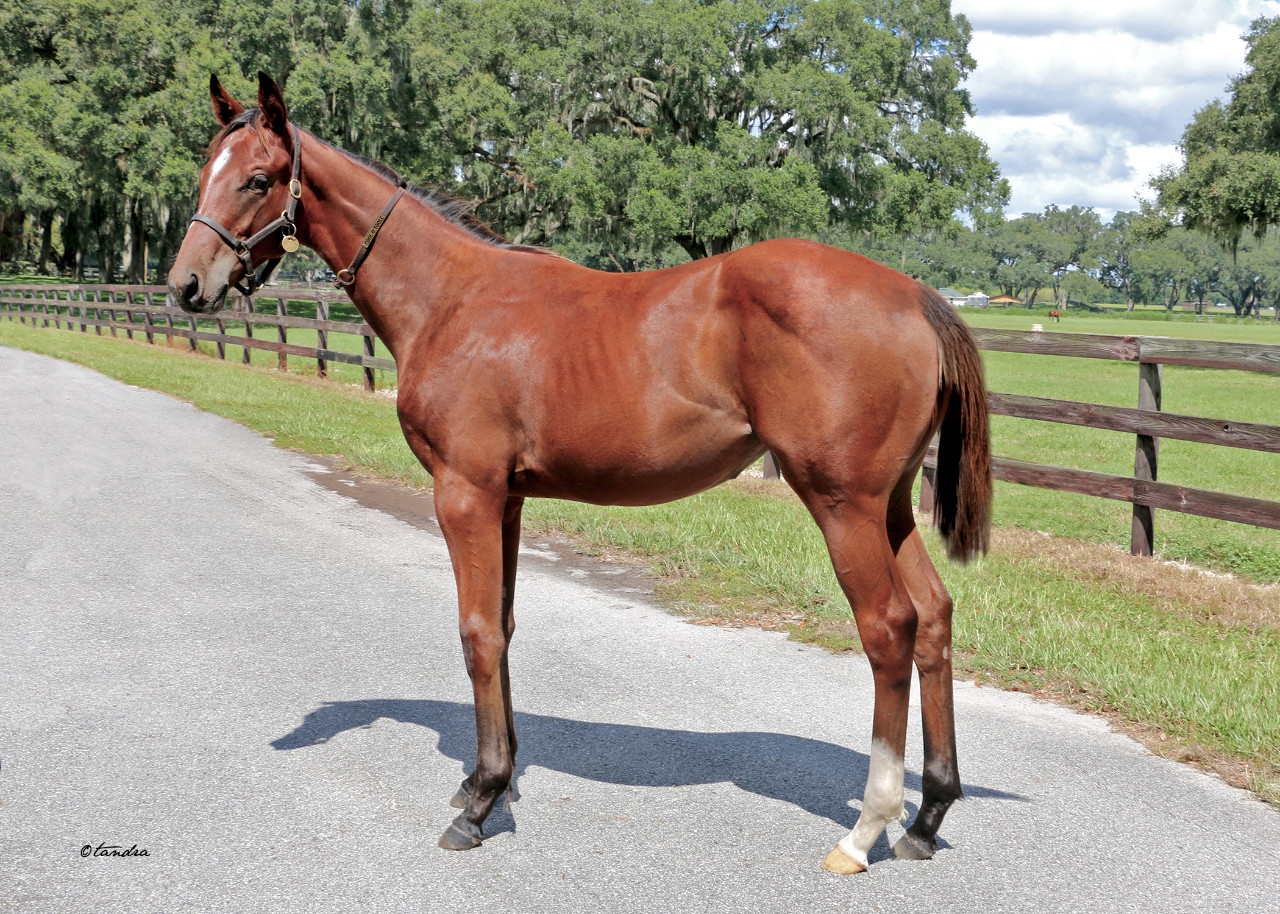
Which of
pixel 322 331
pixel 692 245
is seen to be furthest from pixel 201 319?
pixel 692 245

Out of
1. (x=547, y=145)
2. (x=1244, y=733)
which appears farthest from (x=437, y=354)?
(x=547, y=145)

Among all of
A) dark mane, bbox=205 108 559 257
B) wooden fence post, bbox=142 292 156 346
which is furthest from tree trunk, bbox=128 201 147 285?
dark mane, bbox=205 108 559 257

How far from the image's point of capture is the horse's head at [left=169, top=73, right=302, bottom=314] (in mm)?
3473

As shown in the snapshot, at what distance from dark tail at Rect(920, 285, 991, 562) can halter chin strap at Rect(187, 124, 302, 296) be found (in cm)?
220

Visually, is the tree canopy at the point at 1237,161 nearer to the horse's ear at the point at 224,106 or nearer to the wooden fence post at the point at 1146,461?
the wooden fence post at the point at 1146,461

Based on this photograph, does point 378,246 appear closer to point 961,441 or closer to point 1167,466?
point 961,441

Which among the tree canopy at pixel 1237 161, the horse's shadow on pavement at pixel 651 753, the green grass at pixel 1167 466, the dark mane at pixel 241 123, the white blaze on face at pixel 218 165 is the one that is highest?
the tree canopy at pixel 1237 161

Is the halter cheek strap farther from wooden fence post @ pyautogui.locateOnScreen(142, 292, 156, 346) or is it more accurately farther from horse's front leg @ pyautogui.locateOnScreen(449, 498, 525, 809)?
wooden fence post @ pyautogui.locateOnScreen(142, 292, 156, 346)

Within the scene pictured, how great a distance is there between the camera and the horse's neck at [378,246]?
3.68 metres

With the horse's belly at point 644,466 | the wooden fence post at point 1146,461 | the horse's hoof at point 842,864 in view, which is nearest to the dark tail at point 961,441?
the horse's belly at point 644,466

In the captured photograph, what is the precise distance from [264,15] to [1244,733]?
1435 inches

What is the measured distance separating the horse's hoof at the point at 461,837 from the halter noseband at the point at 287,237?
1.96 metres

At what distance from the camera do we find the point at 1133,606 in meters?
5.75

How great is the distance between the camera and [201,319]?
29.2m
